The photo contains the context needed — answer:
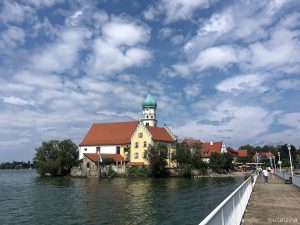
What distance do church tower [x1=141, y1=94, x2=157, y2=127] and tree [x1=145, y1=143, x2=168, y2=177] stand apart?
1113 inches

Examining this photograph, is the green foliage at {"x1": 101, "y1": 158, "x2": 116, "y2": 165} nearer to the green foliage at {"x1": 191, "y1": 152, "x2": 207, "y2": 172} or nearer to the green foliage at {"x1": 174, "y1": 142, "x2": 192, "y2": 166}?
the green foliage at {"x1": 174, "y1": 142, "x2": 192, "y2": 166}

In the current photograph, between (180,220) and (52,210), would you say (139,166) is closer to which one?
(52,210)

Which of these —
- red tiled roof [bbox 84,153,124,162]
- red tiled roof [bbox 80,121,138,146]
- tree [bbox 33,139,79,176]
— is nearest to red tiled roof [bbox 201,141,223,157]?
red tiled roof [bbox 80,121,138,146]

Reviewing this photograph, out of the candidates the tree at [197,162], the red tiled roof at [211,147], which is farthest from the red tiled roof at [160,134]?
the red tiled roof at [211,147]

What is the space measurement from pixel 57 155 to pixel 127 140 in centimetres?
2231

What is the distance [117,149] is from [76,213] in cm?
8192

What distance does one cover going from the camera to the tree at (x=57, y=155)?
107 metres

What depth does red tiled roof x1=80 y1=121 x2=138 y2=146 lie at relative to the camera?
114256mm

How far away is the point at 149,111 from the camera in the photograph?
4929 inches

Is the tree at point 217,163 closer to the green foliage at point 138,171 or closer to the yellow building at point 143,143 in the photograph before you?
the yellow building at point 143,143

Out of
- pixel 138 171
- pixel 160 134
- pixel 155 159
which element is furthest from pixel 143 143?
pixel 155 159

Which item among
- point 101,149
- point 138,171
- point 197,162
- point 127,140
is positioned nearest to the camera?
point 138,171

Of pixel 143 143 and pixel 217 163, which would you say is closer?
pixel 143 143

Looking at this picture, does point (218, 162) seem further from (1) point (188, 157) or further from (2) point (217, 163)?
(1) point (188, 157)
